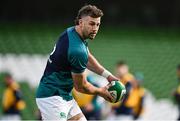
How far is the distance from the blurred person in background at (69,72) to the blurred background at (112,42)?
27.1ft

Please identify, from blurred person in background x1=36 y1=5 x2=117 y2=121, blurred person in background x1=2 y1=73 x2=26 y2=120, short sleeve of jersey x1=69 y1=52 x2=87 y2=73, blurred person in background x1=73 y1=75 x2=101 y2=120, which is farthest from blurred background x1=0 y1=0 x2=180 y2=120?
short sleeve of jersey x1=69 y1=52 x2=87 y2=73

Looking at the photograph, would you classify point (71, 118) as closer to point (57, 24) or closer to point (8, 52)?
point (8, 52)

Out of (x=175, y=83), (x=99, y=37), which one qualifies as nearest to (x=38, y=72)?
(x=99, y=37)

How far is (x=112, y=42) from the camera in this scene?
785 inches

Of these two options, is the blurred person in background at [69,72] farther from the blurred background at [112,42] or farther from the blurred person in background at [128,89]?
the blurred background at [112,42]

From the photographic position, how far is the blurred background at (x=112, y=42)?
59.6 ft

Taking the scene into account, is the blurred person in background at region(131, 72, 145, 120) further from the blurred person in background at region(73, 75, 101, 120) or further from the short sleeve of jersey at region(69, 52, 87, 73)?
the short sleeve of jersey at region(69, 52, 87, 73)

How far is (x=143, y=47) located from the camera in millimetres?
19875

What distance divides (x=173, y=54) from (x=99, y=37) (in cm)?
238

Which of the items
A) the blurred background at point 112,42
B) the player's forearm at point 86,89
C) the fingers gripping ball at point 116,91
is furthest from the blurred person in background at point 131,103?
the player's forearm at point 86,89

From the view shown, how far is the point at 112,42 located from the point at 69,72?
12319 millimetres

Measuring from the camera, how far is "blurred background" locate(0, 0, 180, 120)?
59.6ft

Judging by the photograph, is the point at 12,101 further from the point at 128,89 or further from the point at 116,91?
the point at 116,91

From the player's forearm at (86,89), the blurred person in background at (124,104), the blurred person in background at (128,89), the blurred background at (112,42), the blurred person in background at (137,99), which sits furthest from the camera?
the blurred background at (112,42)
